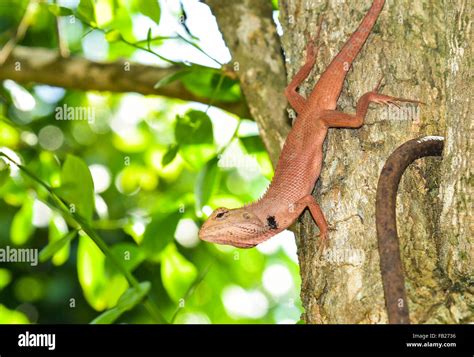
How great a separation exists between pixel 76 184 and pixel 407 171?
239cm

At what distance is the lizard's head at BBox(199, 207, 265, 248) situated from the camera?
5723mm

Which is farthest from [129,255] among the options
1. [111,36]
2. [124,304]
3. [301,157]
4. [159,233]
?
[111,36]

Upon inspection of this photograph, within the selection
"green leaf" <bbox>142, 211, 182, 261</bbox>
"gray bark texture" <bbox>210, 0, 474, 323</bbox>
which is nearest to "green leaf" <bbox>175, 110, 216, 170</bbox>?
"green leaf" <bbox>142, 211, 182, 261</bbox>

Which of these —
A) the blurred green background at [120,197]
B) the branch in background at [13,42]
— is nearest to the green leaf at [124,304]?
the blurred green background at [120,197]

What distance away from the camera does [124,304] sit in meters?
4.65

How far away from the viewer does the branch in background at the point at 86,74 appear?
739 cm

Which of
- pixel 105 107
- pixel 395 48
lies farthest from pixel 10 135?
pixel 395 48

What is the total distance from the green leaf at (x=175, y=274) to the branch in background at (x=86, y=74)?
64.6 inches

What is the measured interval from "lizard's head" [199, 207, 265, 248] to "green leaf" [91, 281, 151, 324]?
0.97 metres

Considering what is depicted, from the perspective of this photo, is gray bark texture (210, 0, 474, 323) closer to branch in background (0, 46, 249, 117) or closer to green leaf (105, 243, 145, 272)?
green leaf (105, 243, 145, 272)

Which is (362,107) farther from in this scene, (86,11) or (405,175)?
(86,11)

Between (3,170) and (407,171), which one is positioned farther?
(3,170)

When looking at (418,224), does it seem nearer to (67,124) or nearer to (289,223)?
(289,223)

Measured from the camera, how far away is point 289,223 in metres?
5.71
